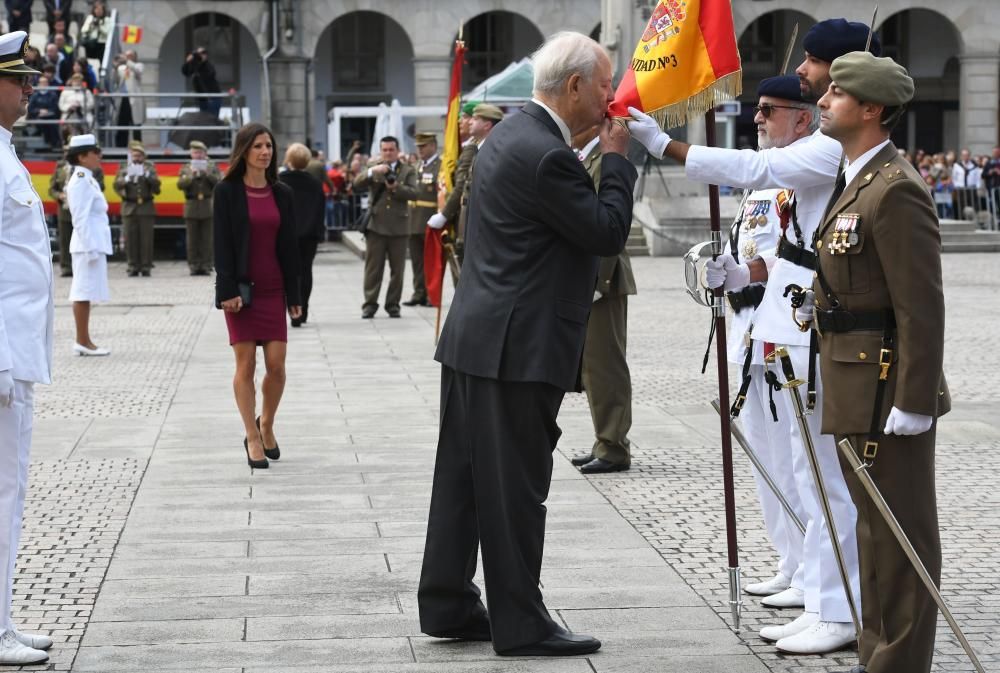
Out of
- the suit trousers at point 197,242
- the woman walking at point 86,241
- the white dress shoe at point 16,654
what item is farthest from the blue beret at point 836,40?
the suit trousers at point 197,242

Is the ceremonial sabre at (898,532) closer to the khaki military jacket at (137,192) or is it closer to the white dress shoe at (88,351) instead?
the white dress shoe at (88,351)

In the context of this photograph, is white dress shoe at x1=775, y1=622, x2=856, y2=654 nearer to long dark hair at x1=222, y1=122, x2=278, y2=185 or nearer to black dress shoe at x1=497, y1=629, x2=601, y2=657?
black dress shoe at x1=497, y1=629, x2=601, y2=657

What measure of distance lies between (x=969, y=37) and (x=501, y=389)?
41.4 m

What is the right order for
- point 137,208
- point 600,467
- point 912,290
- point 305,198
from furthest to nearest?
1. point 137,208
2. point 305,198
3. point 600,467
4. point 912,290

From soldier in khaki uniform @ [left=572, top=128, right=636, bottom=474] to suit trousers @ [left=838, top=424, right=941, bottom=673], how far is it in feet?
12.7

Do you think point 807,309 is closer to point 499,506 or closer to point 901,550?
point 901,550

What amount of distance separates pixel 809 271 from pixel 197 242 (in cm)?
2091

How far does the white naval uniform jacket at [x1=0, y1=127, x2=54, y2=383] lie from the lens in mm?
5172

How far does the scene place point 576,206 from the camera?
16.3ft

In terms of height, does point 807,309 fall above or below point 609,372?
above

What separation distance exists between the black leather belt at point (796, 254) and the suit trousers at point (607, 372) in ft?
10.1

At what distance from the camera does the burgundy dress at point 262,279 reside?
28.1 ft

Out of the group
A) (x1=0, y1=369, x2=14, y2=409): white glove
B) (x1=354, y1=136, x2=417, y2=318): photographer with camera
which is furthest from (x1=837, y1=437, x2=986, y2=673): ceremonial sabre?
(x1=354, y1=136, x2=417, y2=318): photographer with camera

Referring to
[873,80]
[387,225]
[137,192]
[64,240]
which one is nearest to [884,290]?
[873,80]
